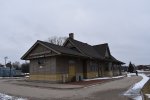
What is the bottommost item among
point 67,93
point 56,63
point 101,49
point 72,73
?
point 67,93

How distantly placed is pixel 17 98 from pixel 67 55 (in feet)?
50.7

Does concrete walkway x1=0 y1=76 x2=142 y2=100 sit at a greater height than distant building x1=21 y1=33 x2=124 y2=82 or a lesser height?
lesser

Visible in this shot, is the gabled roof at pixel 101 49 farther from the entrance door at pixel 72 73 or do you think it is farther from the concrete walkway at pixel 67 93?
the concrete walkway at pixel 67 93

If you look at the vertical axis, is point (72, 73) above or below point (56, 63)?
below

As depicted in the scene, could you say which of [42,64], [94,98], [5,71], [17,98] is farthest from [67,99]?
[5,71]

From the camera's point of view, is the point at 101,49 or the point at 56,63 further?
the point at 101,49

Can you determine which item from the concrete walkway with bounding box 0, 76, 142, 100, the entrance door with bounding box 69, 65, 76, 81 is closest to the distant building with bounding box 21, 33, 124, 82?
the entrance door with bounding box 69, 65, 76, 81

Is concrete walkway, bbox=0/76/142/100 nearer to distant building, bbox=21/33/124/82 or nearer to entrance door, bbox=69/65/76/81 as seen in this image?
distant building, bbox=21/33/124/82

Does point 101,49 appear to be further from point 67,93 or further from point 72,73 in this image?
point 67,93

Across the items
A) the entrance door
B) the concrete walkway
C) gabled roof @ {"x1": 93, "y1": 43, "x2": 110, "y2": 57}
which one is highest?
gabled roof @ {"x1": 93, "y1": 43, "x2": 110, "y2": 57}

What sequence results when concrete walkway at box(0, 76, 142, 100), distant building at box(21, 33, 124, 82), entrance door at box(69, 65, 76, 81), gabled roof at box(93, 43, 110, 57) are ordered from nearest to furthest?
concrete walkway at box(0, 76, 142, 100) < distant building at box(21, 33, 124, 82) < entrance door at box(69, 65, 76, 81) < gabled roof at box(93, 43, 110, 57)

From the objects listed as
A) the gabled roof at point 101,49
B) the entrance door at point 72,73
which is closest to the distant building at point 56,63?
the entrance door at point 72,73

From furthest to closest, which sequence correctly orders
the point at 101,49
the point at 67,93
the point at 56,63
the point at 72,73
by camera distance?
the point at 101,49 → the point at 72,73 → the point at 56,63 → the point at 67,93

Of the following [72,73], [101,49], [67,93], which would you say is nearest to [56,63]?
[72,73]
